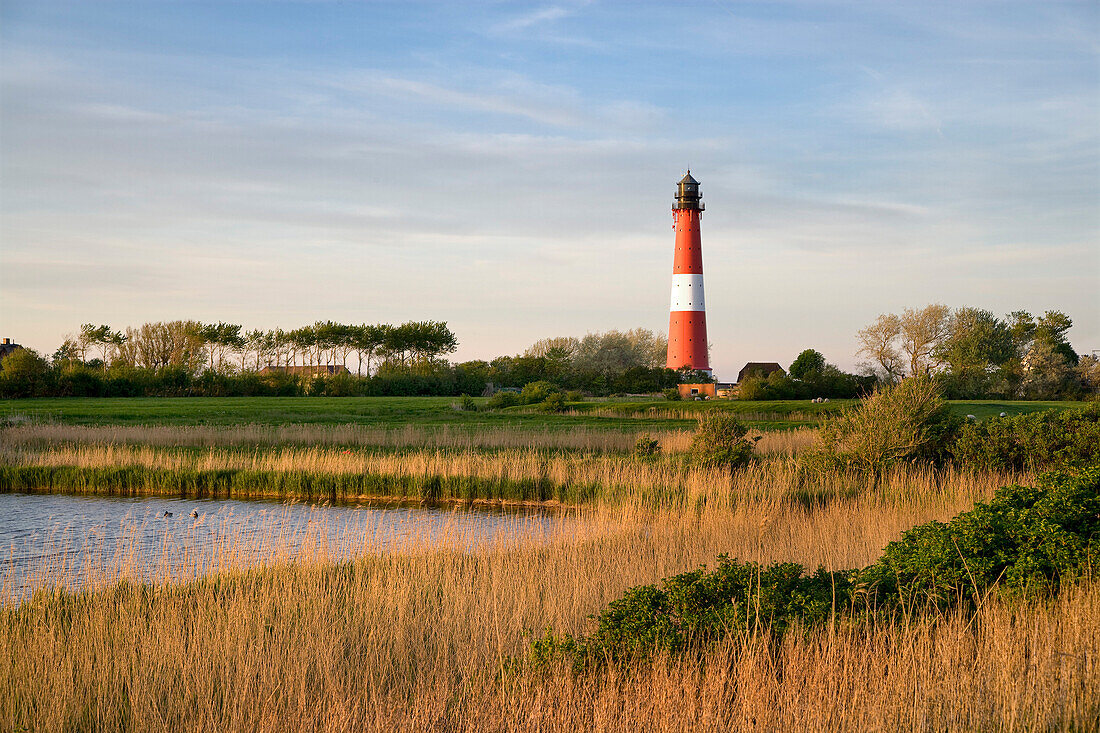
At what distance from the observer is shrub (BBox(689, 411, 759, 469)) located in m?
16.6

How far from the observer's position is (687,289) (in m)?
56.4

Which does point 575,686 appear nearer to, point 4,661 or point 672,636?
point 672,636

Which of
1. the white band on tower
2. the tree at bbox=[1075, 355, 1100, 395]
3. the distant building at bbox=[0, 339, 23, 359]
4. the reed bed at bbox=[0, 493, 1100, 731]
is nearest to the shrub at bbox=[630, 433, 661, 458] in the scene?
the reed bed at bbox=[0, 493, 1100, 731]

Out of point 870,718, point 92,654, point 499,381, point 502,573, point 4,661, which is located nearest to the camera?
point 870,718

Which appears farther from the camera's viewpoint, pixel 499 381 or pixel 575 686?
pixel 499 381

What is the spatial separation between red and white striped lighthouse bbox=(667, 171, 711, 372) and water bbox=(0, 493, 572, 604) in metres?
41.8

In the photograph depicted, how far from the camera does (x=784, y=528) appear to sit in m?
10.9

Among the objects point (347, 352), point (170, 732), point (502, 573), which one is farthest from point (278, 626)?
point (347, 352)

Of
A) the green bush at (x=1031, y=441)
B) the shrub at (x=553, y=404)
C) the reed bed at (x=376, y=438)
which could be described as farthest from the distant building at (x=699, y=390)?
the green bush at (x=1031, y=441)

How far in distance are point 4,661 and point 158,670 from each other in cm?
109

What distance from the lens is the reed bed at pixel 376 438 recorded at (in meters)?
23.5

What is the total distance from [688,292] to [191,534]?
4657 centimetres

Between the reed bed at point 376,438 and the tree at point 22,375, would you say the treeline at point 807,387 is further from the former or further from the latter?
the tree at point 22,375

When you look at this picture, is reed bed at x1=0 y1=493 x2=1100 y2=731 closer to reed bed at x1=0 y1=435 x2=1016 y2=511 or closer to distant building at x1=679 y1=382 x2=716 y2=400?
reed bed at x1=0 y1=435 x2=1016 y2=511
